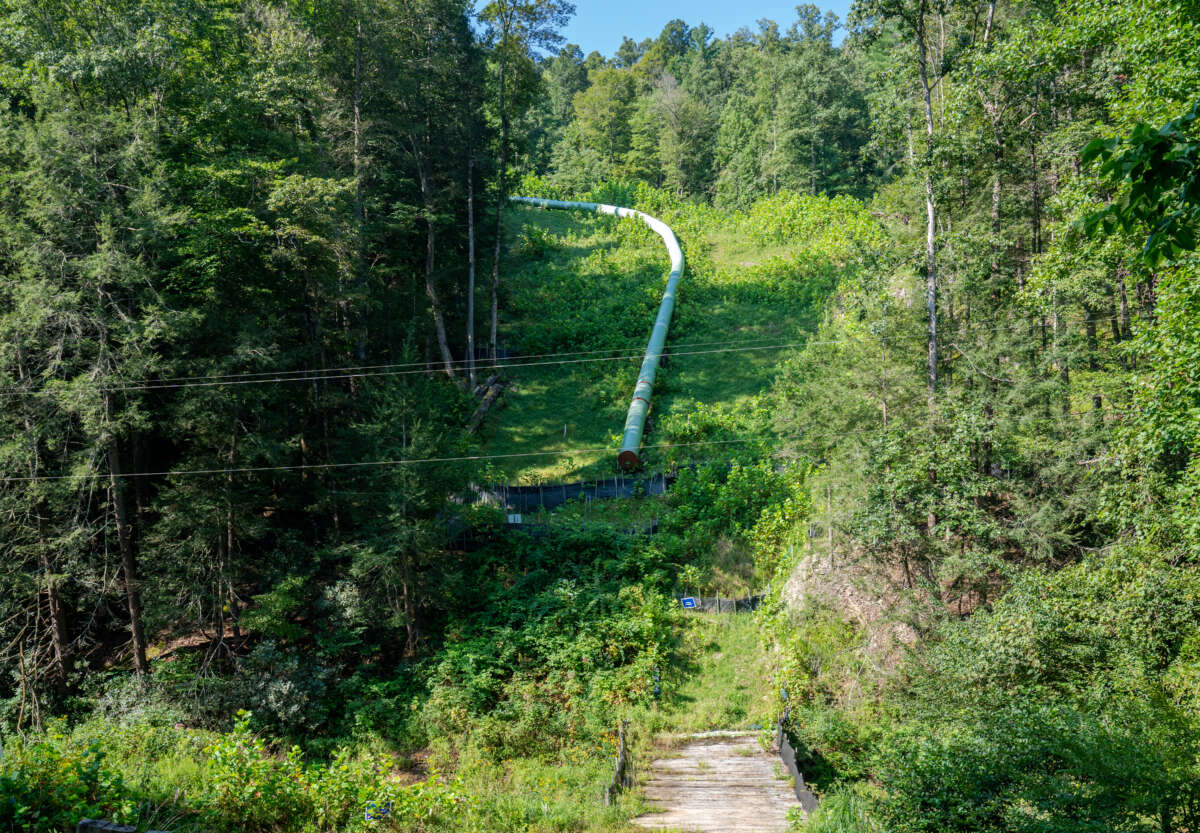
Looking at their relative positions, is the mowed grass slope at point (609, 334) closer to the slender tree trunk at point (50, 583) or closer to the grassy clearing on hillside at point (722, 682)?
the grassy clearing on hillside at point (722, 682)

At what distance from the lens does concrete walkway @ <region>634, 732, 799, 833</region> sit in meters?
8.65

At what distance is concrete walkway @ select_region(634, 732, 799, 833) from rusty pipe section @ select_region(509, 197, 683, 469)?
993cm

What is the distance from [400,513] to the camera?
578 inches

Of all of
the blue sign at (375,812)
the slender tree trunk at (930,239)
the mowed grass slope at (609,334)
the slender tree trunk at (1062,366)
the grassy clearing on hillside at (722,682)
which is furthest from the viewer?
the mowed grass slope at (609,334)

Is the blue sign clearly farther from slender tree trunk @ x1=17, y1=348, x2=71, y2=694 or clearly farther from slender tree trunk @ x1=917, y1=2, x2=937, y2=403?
slender tree trunk @ x1=917, y1=2, x2=937, y2=403

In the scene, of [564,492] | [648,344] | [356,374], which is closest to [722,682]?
[564,492]

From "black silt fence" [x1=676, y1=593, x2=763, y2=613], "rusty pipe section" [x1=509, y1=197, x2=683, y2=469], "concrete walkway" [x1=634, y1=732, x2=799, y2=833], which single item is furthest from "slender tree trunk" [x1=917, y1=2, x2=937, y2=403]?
"rusty pipe section" [x1=509, y1=197, x2=683, y2=469]

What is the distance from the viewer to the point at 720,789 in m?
9.80

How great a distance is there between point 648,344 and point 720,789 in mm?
18803

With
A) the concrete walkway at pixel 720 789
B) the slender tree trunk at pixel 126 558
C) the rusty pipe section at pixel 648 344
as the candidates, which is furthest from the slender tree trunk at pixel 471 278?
the concrete walkway at pixel 720 789

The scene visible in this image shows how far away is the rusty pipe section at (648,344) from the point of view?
20672 millimetres

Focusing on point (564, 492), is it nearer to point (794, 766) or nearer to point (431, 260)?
point (431, 260)

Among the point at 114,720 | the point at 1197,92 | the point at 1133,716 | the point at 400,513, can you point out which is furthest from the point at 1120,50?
the point at 114,720

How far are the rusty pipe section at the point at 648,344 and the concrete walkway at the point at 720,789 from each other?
9926 millimetres
